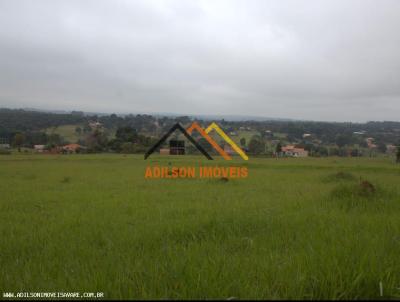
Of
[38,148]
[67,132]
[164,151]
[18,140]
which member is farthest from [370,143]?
[67,132]

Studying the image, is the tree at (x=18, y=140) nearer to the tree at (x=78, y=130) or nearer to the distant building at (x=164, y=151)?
the tree at (x=78, y=130)

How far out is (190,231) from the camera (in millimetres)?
3611

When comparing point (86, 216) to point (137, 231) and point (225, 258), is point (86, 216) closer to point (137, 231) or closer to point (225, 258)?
point (137, 231)

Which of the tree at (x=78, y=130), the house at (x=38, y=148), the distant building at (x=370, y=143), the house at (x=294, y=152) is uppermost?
the tree at (x=78, y=130)

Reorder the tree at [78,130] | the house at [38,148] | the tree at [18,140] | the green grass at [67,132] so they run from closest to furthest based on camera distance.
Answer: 1. the house at [38,148]
2. the tree at [18,140]
3. the green grass at [67,132]
4. the tree at [78,130]

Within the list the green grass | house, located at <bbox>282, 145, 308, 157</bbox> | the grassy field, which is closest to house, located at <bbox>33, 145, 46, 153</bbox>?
the green grass

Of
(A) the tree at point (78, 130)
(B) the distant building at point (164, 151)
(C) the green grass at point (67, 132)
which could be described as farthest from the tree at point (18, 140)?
(B) the distant building at point (164, 151)

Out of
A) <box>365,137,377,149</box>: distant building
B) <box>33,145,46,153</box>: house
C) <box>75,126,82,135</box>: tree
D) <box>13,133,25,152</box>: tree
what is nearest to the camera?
<box>33,145,46,153</box>: house

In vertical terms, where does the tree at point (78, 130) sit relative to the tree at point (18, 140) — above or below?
above

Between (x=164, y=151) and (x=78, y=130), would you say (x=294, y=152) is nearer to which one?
(x=164, y=151)

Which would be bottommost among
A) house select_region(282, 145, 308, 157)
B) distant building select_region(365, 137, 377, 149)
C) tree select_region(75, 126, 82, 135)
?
house select_region(282, 145, 308, 157)

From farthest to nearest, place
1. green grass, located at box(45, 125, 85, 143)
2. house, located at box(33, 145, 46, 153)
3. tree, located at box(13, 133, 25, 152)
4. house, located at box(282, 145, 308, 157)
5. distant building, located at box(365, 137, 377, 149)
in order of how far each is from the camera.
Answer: green grass, located at box(45, 125, 85, 143) → distant building, located at box(365, 137, 377, 149) → tree, located at box(13, 133, 25, 152) → house, located at box(33, 145, 46, 153) → house, located at box(282, 145, 308, 157)

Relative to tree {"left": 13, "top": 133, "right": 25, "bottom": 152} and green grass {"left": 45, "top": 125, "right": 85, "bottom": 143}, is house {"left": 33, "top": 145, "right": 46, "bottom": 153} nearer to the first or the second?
tree {"left": 13, "top": 133, "right": 25, "bottom": 152}

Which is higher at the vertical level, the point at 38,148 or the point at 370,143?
the point at 370,143
